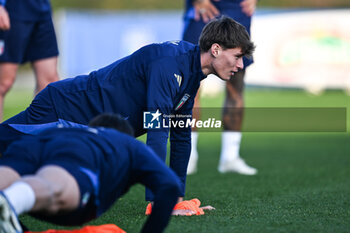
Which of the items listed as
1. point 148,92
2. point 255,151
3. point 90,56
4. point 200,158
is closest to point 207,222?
point 148,92

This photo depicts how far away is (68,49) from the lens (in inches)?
781

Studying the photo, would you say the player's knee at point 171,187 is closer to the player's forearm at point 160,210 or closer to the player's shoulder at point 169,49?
the player's forearm at point 160,210

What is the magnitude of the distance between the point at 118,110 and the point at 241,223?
95 cm

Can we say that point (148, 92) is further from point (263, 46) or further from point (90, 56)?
point (90, 56)

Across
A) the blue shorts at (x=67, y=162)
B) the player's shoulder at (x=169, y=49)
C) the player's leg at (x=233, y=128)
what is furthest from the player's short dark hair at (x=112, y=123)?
the player's leg at (x=233, y=128)

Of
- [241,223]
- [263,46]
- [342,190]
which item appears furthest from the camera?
[263,46]

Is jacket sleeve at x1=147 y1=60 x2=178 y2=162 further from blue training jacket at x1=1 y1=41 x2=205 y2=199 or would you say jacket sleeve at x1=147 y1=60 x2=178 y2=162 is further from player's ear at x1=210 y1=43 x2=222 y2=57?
player's ear at x1=210 y1=43 x2=222 y2=57

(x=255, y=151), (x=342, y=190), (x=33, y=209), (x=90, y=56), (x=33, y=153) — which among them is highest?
(x=33, y=153)

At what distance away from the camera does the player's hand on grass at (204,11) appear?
513cm

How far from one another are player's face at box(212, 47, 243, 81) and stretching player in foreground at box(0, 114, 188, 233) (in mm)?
1018

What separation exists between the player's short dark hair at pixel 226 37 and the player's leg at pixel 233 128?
1898 millimetres

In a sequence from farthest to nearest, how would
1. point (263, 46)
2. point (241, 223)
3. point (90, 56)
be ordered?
point (90, 56), point (263, 46), point (241, 223)

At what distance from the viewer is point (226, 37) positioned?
3.28 m

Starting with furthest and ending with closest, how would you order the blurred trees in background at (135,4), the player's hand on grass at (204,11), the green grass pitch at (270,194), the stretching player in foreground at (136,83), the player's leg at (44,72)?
the blurred trees in background at (135,4)
the player's hand on grass at (204,11)
the player's leg at (44,72)
the stretching player in foreground at (136,83)
the green grass pitch at (270,194)
